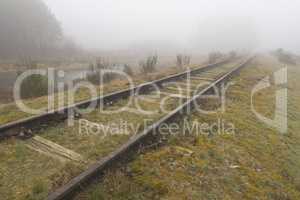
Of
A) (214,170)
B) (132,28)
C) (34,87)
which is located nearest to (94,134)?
(214,170)

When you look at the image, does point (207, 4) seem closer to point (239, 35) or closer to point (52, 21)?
point (239, 35)

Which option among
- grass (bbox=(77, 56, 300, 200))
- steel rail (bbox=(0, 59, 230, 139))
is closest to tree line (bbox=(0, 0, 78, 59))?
steel rail (bbox=(0, 59, 230, 139))

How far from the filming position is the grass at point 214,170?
322 cm

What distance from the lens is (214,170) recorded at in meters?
3.90

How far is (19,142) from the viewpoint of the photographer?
4.07m

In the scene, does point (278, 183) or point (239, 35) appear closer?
point (278, 183)

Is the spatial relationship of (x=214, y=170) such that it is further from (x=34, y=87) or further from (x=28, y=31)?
(x=28, y=31)

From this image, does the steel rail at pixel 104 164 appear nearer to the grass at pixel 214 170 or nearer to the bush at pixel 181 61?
the grass at pixel 214 170

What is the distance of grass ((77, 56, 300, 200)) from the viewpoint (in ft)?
10.6

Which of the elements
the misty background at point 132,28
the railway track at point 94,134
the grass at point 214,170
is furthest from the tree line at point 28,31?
the grass at point 214,170

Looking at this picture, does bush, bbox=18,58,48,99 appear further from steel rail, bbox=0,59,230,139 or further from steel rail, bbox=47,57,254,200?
steel rail, bbox=47,57,254,200

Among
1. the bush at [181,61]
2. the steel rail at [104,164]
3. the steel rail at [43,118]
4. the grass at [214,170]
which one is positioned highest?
the bush at [181,61]

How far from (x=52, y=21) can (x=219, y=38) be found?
5067 cm

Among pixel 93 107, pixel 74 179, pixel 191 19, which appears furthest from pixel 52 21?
pixel 191 19
